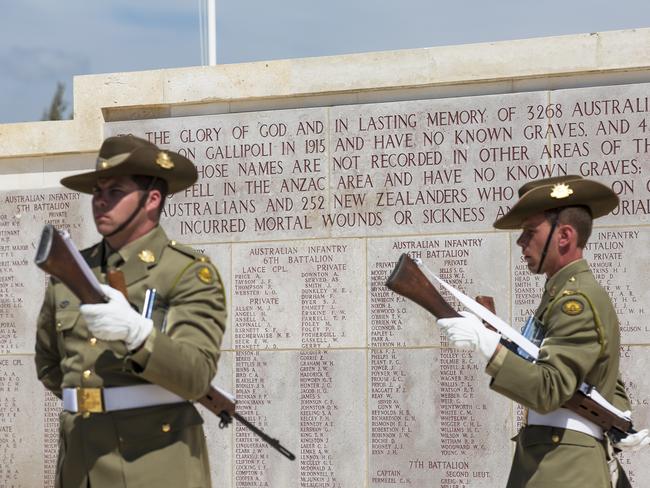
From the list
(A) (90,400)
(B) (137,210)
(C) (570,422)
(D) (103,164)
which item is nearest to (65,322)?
(A) (90,400)

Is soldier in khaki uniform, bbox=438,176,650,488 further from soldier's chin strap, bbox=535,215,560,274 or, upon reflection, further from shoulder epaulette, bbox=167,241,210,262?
shoulder epaulette, bbox=167,241,210,262

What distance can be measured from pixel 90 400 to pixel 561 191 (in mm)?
2112

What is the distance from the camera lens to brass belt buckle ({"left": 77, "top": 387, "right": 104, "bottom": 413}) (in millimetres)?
4508

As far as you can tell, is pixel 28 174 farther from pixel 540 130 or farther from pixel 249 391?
pixel 540 130

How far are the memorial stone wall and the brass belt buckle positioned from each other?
4.85m

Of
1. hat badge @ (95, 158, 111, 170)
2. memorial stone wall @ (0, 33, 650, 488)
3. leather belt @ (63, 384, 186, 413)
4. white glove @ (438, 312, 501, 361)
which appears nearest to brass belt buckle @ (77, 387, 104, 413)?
leather belt @ (63, 384, 186, 413)

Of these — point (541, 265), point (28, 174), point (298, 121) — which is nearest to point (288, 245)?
point (298, 121)

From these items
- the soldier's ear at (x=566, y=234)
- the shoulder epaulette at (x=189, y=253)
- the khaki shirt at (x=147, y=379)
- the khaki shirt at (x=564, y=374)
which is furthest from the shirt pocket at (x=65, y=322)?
the soldier's ear at (x=566, y=234)

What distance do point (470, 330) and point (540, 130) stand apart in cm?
433

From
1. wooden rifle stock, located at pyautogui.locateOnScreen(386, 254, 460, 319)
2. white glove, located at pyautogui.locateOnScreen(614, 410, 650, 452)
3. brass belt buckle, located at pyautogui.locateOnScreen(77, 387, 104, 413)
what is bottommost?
white glove, located at pyautogui.locateOnScreen(614, 410, 650, 452)

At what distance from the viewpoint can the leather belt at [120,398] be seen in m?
4.51

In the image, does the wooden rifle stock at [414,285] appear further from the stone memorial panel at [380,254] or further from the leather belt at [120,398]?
the stone memorial panel at [380,254]

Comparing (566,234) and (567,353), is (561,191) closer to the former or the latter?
(566,234)

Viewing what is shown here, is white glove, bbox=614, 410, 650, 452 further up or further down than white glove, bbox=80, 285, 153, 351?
further down
